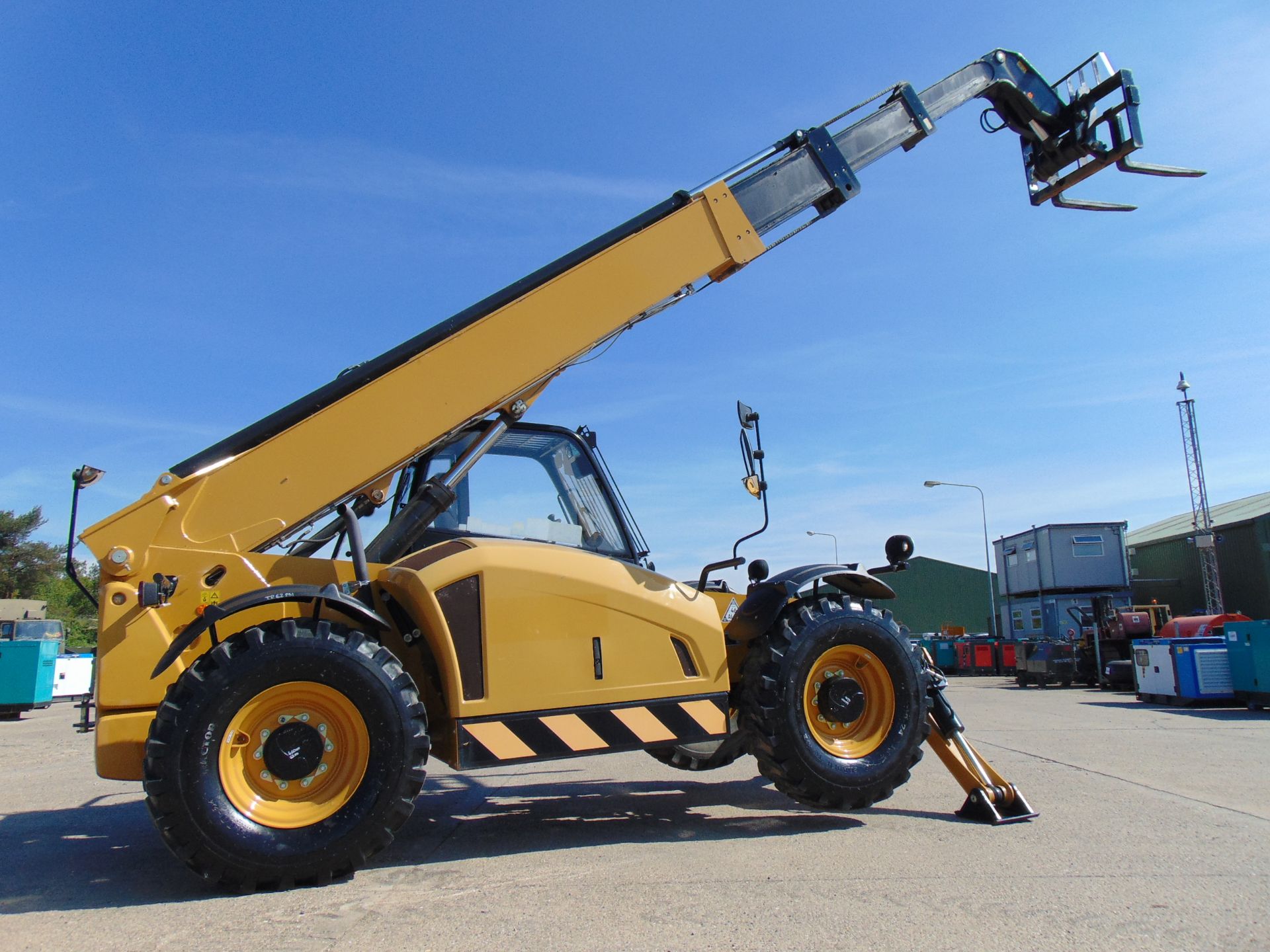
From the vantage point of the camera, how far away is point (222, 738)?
4.11 meters

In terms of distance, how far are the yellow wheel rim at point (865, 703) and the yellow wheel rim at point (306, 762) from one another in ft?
8.64

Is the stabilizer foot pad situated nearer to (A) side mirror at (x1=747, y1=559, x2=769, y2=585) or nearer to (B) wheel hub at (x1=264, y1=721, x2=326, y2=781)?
(A) side mirror at (x1=747, y1=559, x2=769, y2=585)

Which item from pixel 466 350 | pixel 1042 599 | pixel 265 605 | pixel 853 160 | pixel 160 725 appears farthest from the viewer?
pixel 1042 599

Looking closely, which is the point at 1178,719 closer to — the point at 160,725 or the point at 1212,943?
the point at 1212,943

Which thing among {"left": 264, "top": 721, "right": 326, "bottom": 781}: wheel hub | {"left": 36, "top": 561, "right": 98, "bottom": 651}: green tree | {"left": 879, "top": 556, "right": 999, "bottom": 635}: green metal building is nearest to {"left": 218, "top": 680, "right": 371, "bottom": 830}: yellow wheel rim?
{"left": 264, "top": 721, "right": 326, "bottom": 781}: wheel hub

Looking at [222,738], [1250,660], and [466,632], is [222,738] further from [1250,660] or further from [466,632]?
[1250,660]

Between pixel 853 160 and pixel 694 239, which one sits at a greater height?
pixel 853 160

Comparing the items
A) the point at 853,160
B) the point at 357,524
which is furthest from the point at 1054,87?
the point at 357,524

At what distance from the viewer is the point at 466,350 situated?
5.25 m

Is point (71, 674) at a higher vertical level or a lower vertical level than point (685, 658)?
lower

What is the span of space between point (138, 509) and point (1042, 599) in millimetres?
27382

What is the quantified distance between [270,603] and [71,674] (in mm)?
22751

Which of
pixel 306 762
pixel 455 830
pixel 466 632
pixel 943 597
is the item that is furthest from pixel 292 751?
pixel 943 597

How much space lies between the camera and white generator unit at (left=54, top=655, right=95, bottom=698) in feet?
73.4
